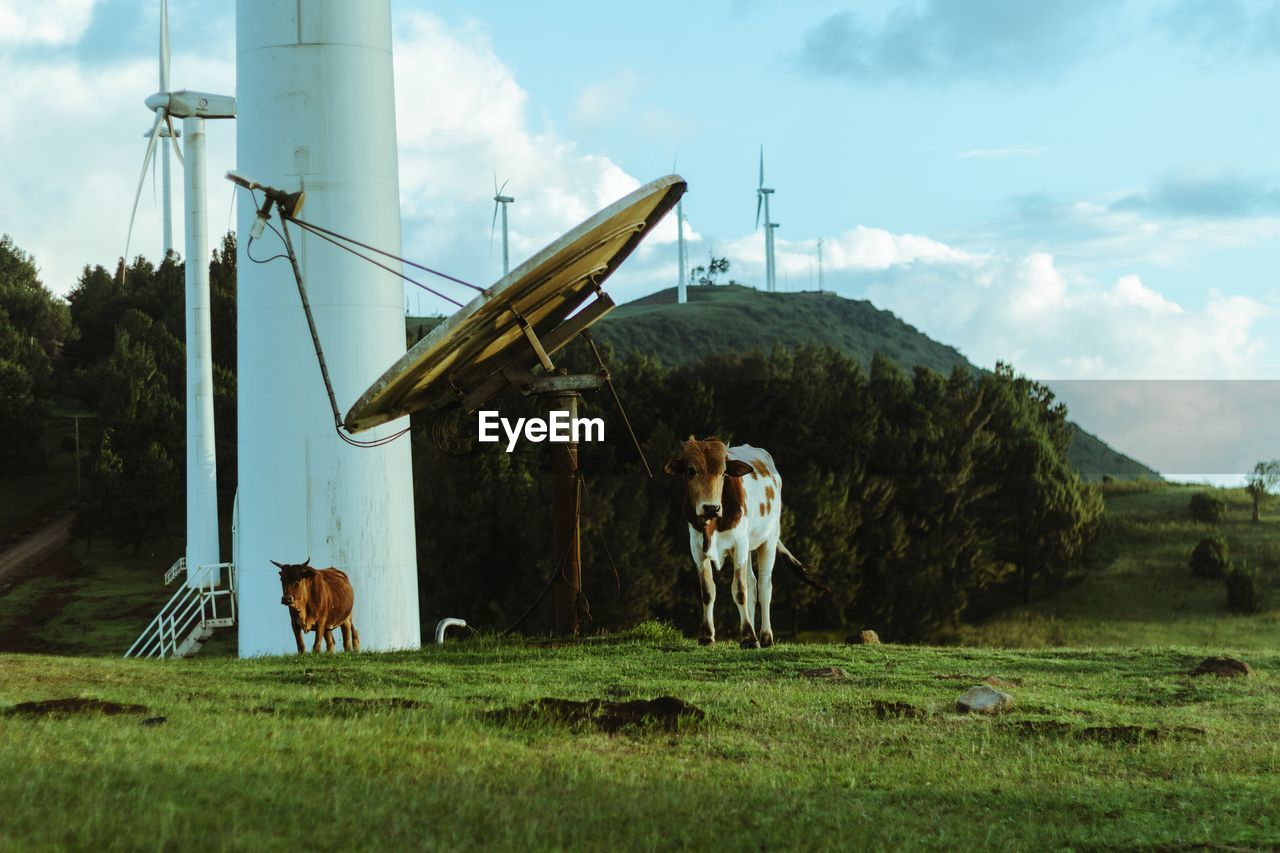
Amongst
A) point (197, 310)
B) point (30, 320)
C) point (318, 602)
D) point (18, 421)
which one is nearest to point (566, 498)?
point (318, 602)

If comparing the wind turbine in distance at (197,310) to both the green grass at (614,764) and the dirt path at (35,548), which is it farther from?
the green grass at (614,764)

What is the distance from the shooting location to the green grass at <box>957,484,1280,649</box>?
65.7 meters

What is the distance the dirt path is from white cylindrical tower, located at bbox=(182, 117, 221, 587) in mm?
26814

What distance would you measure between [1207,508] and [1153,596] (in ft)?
53.8

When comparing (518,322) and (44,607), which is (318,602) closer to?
(518,322)

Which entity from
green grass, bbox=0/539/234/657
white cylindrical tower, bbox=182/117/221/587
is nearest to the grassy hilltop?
white cylindrical tower, bbox=182/117/221/587

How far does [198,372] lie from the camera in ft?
159

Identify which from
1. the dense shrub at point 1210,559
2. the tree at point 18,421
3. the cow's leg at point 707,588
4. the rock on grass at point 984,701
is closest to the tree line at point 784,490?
the tree at point 18,421

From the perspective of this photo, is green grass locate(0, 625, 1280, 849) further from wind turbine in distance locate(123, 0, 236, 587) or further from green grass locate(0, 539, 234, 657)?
green grass locate(0, 539, 234, 657)

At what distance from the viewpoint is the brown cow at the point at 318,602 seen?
22750 mm

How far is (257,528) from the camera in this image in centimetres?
2833

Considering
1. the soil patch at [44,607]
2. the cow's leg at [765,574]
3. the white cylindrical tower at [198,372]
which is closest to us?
the cow's leg at [765,574]

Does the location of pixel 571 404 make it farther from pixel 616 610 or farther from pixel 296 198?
pixel 616 610

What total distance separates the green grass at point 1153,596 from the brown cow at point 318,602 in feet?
143
